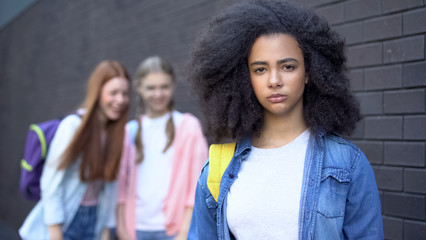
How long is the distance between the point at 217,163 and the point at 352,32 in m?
1.48

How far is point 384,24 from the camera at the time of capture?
265cm

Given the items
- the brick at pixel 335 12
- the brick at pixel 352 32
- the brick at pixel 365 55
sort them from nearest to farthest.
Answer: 1. the brick at pixel 365 55
2. the brick at pixel 352 32
3. the brick at pixel 335 12

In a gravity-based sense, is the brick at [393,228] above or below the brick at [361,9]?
below

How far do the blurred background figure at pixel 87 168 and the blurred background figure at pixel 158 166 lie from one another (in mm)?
143

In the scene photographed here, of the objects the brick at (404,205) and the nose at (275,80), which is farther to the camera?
the brick at (404,205)

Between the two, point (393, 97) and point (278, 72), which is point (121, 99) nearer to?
point (278, 72)

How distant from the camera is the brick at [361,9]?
8.89 feet

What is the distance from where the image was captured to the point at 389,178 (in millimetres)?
2643

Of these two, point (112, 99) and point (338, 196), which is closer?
point (338, 196)

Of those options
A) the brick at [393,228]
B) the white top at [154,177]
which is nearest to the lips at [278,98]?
the brick at [393,228]

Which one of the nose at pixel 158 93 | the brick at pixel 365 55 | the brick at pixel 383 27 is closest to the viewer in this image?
the brick at pixel 383 27

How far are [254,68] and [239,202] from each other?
0.63 m

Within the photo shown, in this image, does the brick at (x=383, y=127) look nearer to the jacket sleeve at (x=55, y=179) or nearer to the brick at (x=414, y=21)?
the brick at (x=414, y=21)

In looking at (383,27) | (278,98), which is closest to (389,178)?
(383,27)
